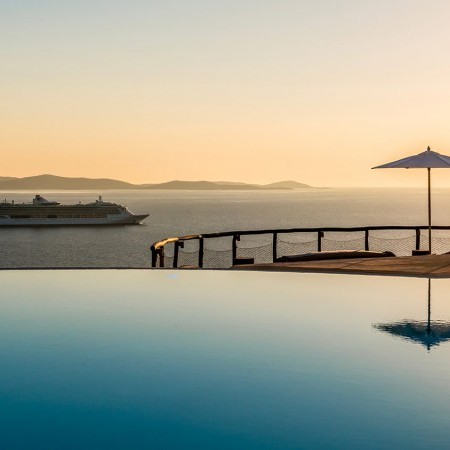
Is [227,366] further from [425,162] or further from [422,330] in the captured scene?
[425,162]

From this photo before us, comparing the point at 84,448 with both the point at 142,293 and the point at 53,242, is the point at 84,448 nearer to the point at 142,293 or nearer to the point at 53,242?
the point at 142,293

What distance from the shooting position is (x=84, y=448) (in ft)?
16.6

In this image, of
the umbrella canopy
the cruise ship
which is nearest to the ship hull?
the cruise ship

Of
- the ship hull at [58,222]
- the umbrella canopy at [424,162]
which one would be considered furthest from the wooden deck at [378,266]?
the ship hull at [58,222]

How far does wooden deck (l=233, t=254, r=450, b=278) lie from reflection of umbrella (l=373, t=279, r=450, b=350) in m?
2.89

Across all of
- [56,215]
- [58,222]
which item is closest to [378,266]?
[58,222]

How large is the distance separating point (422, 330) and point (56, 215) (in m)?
124

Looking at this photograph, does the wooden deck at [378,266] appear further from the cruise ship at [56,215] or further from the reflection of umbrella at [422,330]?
the cruise ship at [56,215]

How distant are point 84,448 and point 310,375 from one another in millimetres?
2541

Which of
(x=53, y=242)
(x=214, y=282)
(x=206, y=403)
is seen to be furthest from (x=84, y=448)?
(x=53, y=242)

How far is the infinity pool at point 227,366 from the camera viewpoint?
213 inches

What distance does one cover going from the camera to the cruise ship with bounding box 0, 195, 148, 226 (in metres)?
128

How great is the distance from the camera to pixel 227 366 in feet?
23.6

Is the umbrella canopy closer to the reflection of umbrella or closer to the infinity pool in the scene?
the infinity pool
